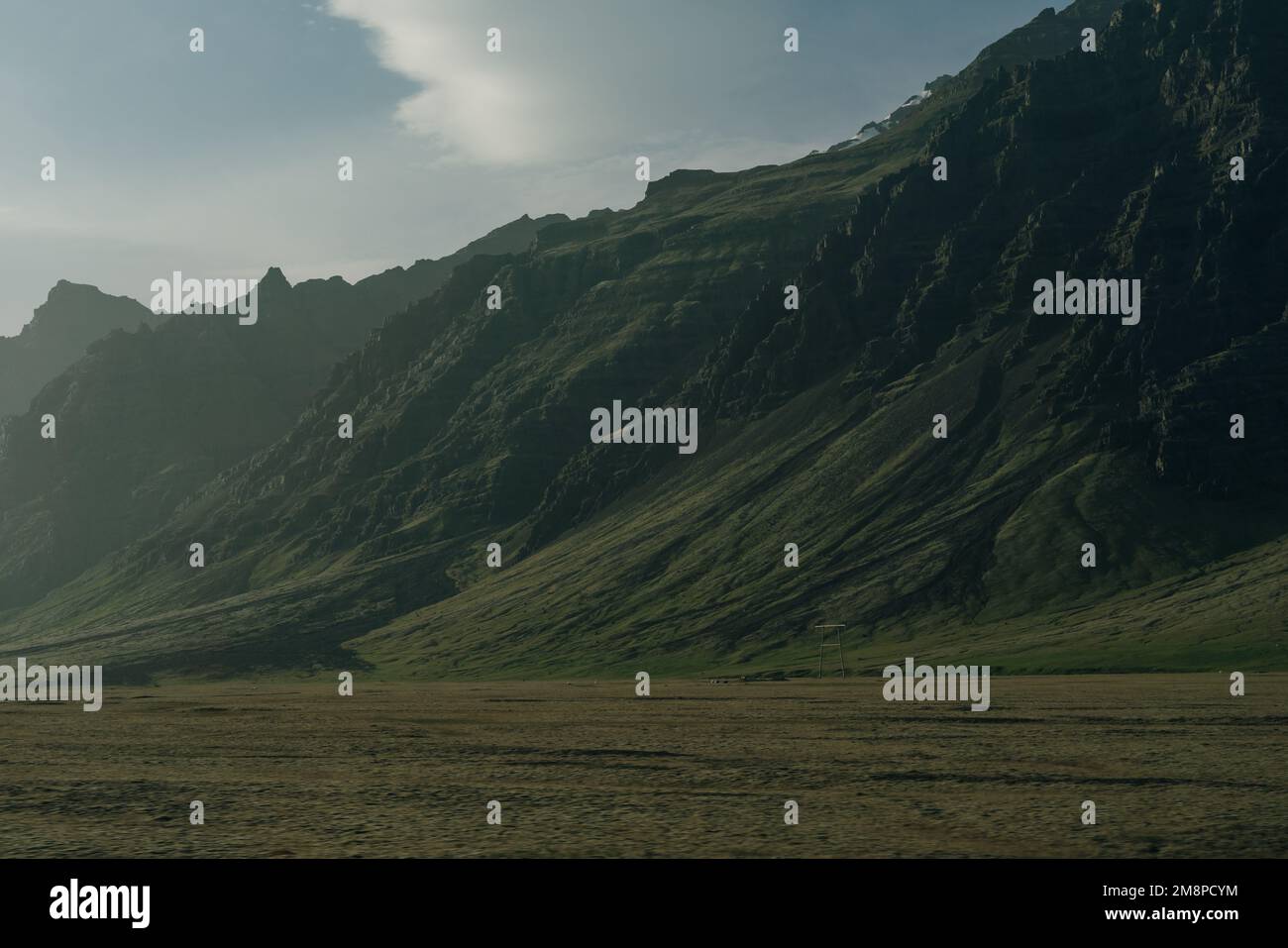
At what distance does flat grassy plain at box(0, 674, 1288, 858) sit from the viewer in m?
31.9

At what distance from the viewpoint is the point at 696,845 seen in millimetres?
31078

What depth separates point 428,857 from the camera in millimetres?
29188

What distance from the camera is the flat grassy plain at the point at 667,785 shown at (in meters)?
31.9

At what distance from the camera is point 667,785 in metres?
45.0

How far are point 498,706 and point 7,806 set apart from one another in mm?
73844
